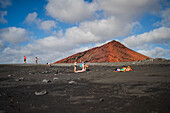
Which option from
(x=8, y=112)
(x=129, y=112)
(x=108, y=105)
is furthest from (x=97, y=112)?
(x=8, y=112)

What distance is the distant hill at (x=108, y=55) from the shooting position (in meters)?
39.1

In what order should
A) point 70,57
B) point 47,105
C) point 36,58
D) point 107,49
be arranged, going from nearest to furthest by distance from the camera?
point 47,105 → point 36,58 → point 107,49 → point 70,57

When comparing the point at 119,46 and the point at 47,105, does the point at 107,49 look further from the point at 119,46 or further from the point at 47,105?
the point at 47,105

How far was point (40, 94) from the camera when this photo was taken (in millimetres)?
5949

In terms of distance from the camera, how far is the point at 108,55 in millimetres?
39312

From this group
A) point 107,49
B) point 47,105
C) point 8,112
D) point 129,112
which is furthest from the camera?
point 107,49

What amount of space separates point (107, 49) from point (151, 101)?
38846 millimetres

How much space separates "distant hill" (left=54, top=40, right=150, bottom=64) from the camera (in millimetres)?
39125

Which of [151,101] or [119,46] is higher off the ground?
[119,46]

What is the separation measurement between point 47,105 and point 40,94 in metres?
1.70

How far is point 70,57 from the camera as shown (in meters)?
45.3

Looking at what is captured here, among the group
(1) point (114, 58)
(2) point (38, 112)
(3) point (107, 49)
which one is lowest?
(2) point (38, 112)

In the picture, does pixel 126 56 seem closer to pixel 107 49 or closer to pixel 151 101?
pixel 107 49

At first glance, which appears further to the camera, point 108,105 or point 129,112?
point 108,105
